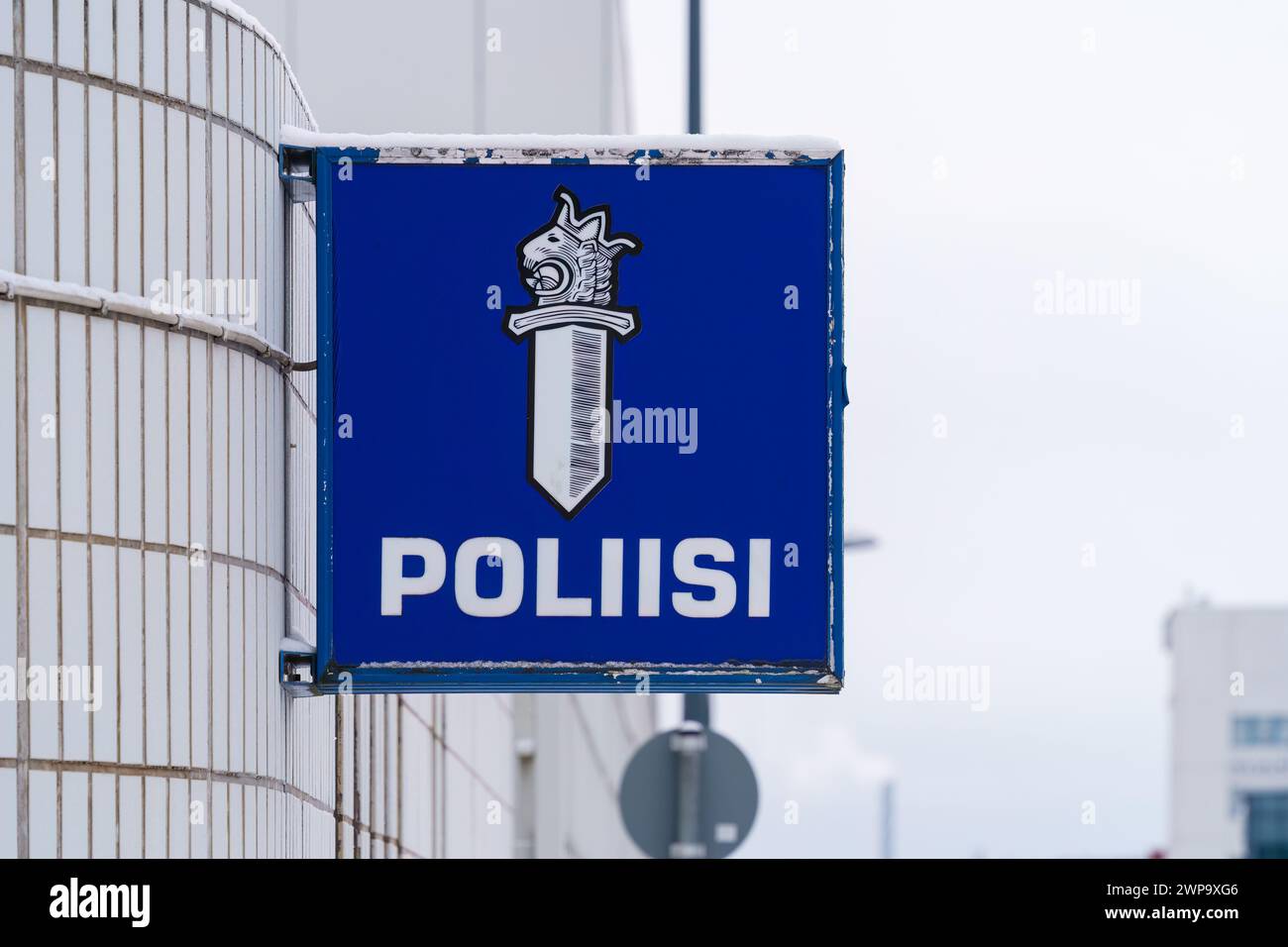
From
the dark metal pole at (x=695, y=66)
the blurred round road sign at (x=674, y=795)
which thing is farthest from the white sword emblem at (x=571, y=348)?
the dark metal pole at (x=695, y=66)

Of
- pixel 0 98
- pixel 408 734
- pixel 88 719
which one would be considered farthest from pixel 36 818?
pixel 408 734


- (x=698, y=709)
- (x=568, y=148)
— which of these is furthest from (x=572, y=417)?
(x=698, y=709)

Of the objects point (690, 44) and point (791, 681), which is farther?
point (690, 44)

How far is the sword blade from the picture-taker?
654 centimetres

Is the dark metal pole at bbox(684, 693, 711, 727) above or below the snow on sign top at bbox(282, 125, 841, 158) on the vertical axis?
below

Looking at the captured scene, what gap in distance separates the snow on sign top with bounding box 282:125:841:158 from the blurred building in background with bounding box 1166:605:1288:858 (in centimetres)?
10557

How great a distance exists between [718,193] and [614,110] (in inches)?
474

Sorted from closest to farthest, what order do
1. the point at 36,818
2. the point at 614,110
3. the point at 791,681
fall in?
1. the point at 36,818
2. the point at 791,681
3. the point at 614,110

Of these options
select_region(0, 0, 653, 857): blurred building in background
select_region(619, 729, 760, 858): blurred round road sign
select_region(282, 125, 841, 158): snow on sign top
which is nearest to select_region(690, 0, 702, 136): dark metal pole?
select_region(619, 729, 760, 858): blurred round road sign

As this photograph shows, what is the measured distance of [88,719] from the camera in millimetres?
5691

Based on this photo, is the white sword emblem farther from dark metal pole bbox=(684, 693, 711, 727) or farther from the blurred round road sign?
dark metal pole bbox=(684, 693, 711, 727)

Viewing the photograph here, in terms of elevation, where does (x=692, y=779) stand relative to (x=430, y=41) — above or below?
below

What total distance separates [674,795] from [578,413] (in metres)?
4.07
